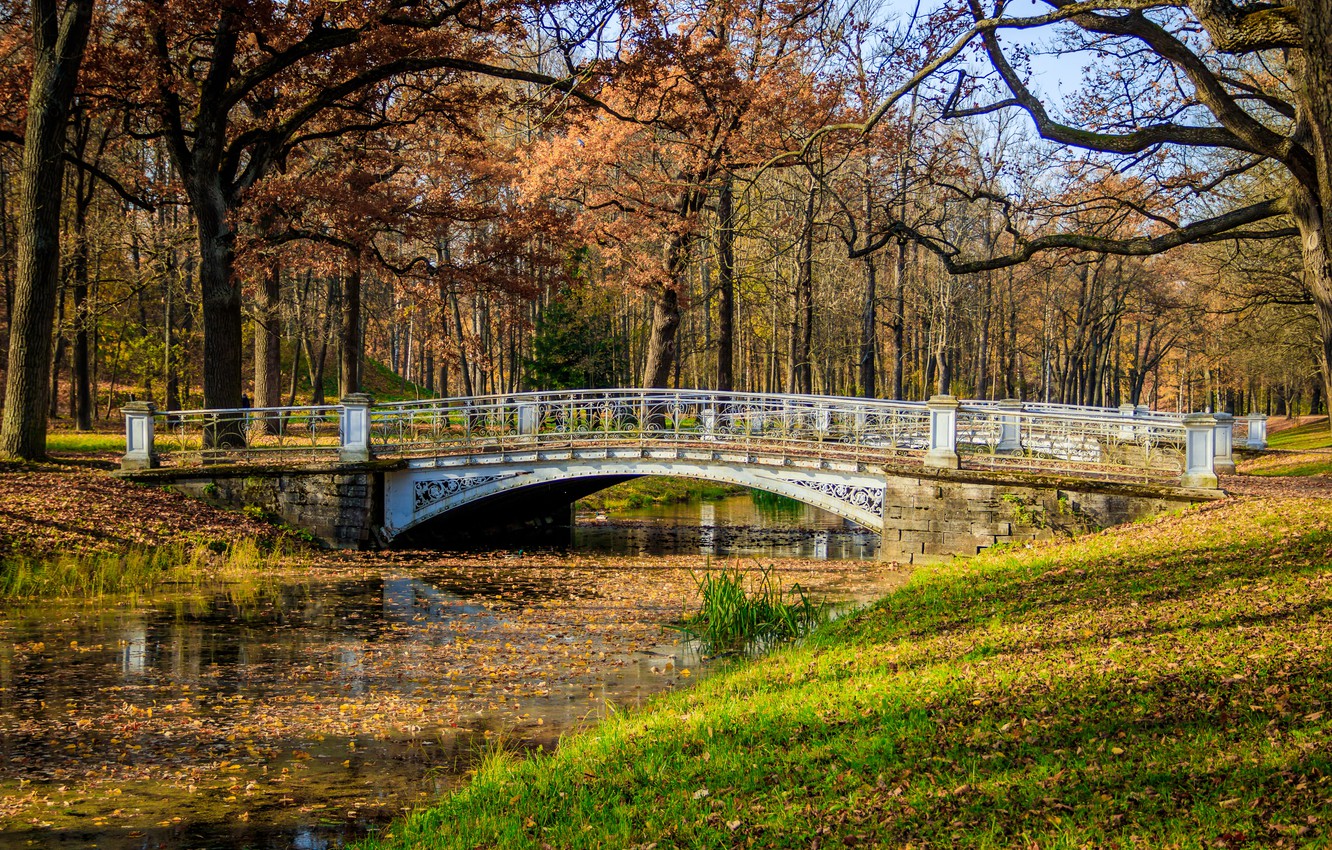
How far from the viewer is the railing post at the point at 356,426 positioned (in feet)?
61.9

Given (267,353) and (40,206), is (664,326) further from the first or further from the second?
(40,206)

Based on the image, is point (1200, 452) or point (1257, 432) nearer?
point (1200, 452)

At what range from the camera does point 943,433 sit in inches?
654

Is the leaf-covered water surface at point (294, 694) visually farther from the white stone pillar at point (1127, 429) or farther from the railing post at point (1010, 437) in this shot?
the white stone pillar at point (1127, 429)

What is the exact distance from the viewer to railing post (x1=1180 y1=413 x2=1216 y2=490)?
14531mm

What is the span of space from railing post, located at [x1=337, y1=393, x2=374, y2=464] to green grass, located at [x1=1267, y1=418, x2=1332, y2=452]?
28.1 meters

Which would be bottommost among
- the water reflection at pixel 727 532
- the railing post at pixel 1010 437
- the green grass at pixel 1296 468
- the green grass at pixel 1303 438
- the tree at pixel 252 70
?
the water reflection at pixel 727 532

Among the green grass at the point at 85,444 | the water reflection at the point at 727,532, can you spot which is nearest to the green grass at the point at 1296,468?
the water reflection at the point at 727,532

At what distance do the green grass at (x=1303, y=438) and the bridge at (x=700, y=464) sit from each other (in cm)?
1734

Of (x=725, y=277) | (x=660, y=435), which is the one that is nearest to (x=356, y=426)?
(x=660, y=435)

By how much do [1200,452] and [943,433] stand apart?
3790mm

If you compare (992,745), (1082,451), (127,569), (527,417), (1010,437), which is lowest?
(127,569)

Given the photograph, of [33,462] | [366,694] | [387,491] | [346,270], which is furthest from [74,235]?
[366,694]

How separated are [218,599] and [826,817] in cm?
1083
